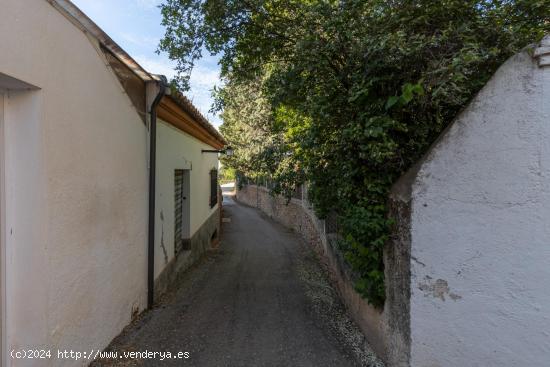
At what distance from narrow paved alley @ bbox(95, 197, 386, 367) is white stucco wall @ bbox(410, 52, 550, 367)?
1.16m

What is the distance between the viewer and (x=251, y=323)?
4.41 metres

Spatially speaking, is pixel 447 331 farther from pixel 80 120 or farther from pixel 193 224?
pixel 193 224

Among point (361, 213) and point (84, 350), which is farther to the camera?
point (361, 213)

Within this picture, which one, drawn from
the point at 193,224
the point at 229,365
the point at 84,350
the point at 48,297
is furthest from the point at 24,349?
the point at 193,224

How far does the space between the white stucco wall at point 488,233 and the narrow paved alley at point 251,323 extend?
1.16m

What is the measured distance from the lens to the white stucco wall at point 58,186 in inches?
94.5

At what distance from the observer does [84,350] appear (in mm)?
3055

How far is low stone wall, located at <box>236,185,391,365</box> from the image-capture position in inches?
139

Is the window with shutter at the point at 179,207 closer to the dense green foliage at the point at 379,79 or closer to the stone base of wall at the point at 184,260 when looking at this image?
the stone base of wall at the point at 184,260

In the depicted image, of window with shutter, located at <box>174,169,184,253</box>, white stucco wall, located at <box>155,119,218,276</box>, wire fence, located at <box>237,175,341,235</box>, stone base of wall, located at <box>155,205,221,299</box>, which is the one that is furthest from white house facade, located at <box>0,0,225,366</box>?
wire fence, located at <box>237,175,341,235</box>

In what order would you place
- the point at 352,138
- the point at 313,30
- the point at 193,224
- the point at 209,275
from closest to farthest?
the point at 352,138
the point at 313,30
the point at 209,275
the point at 193,224

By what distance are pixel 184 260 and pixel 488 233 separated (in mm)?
5741

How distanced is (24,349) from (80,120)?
6.50ft

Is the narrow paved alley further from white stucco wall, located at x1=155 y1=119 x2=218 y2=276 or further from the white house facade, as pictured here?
white stucco wall, located at x1=155 y1=119 x2=218 y2=276
